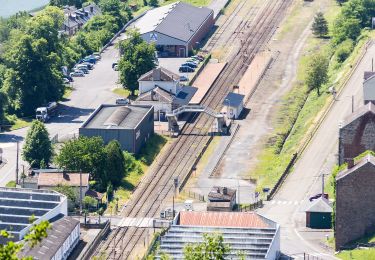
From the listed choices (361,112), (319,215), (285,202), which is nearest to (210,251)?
(319,215)

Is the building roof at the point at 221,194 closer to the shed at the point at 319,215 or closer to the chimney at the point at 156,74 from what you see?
the shed at the point at 319,215

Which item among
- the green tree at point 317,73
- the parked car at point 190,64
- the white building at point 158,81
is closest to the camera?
the white building at point 158,81

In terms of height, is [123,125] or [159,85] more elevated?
[123,125]

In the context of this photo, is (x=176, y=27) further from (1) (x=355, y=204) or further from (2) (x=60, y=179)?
(1) (x=355, y=204)

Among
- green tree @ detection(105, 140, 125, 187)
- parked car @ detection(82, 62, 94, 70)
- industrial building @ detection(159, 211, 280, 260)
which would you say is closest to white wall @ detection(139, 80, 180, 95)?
parked car @ detection(82, 62, 94, 70)

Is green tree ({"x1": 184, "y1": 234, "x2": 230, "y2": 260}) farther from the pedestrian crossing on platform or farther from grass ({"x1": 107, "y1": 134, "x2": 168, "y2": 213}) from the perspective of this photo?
grass ({"x1": 107, "y1": 134, "x2": 168, "y2": 213})

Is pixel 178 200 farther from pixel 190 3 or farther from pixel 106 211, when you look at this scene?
pixel 190 3

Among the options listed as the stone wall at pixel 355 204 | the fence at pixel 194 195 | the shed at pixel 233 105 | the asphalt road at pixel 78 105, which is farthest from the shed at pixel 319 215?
the shed at pixel 233 105
